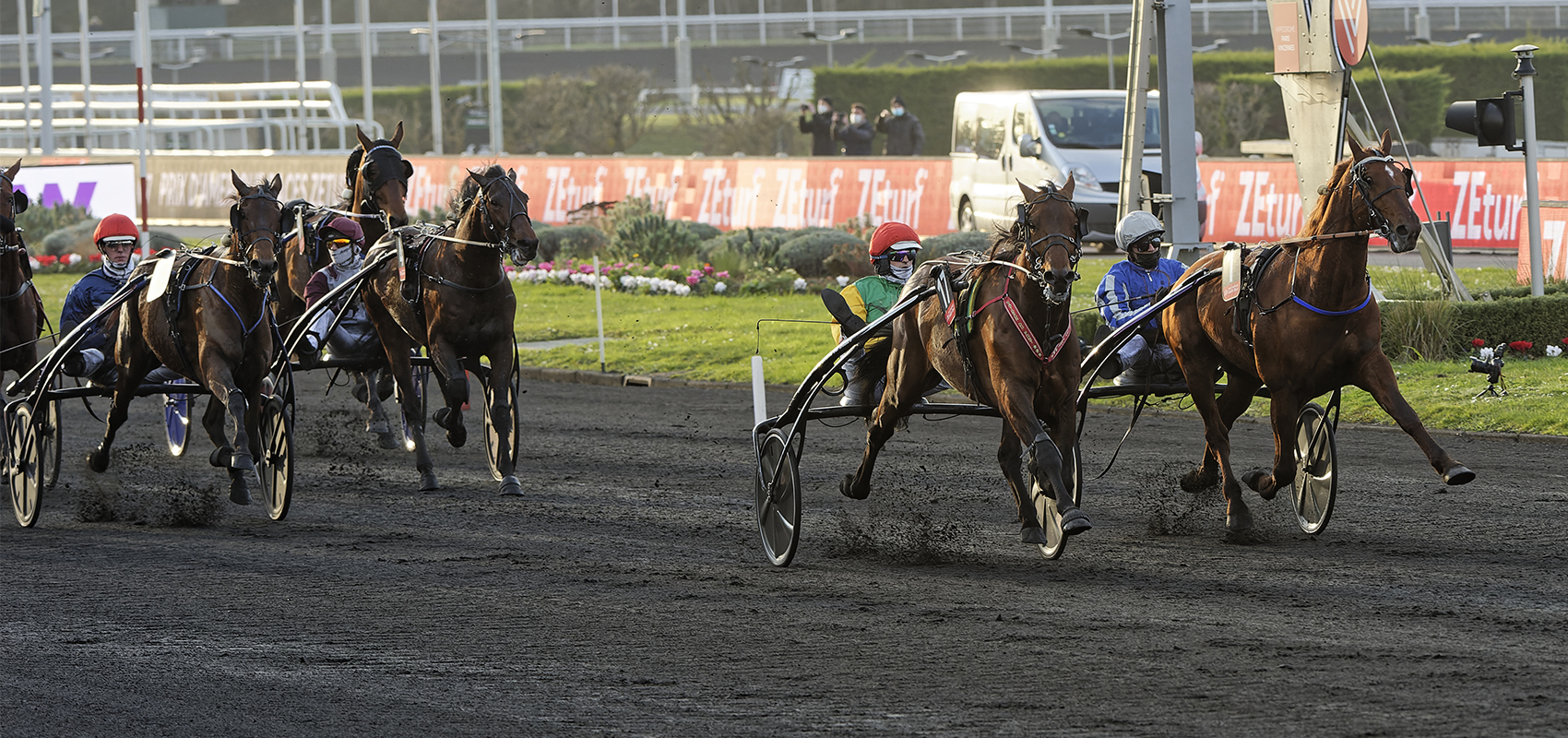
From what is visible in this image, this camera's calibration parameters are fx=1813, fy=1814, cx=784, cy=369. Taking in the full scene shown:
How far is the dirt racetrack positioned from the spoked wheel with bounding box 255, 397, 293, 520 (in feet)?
0.54

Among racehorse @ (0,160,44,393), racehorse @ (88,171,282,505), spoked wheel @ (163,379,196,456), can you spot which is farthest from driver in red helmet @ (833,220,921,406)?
spoked wheel @ (163,379,196,456)

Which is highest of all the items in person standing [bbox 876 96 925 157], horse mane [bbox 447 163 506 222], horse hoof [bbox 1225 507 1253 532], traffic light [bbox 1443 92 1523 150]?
person standing [bbox 876 96 925 157]

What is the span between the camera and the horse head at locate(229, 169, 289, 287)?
8.71 metres

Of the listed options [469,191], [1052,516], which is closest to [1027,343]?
[1052,516]

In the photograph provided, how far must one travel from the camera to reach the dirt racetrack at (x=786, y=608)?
211 inches

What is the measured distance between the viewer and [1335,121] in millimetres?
13375

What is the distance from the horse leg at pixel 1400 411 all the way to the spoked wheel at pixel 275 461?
508 centimetres

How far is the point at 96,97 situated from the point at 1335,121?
141 ft

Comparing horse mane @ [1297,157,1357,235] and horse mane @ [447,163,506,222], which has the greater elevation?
horse mane @ [447,163,506,222]

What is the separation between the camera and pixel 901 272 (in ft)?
28.6

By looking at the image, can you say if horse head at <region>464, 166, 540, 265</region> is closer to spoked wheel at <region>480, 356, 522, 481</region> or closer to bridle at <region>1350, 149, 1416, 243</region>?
spoked wheel at <region>480, 356, 522, 481</region>

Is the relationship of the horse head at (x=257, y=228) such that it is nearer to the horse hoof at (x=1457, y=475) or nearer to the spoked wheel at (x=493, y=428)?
the spoked wheel at (x=493, y=428)

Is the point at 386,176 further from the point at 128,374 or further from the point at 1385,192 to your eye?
the point at 1385,192

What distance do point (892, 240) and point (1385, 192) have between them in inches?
90.1
